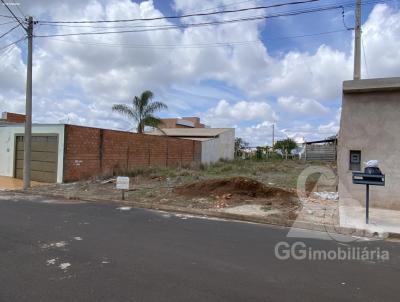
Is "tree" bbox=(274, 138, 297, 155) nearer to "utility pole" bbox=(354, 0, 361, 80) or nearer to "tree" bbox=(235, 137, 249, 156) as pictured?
"tree" bbox=(235, 137, 249, 156)

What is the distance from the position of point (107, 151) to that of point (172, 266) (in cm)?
1761

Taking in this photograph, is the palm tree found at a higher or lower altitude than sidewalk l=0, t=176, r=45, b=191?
higher

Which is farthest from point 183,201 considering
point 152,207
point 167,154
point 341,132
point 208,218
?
point 167,154

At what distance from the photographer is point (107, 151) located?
22.5 meters

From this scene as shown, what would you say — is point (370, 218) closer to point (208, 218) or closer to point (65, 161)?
point (208, 218)

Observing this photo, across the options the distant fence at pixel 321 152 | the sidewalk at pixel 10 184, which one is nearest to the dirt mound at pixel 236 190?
the sidewalk at pixel 10 184

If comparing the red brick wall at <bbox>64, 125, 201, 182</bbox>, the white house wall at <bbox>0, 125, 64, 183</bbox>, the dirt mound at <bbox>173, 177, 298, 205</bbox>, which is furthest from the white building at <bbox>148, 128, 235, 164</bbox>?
the dirt mound at <bbox>173, 177, 298, 205</bbox>

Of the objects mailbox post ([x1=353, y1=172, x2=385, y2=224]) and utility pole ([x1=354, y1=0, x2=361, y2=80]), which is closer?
mailbox post ([x1=353, y1=172, x2=385, y2=224])

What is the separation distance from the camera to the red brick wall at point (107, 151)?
19.9 meters

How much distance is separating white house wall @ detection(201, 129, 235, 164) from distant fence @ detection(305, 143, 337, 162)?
29.2 feet

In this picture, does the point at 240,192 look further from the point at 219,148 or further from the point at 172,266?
the point at 219,148

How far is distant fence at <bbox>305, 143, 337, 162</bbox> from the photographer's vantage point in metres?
40.7

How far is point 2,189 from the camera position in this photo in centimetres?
1694

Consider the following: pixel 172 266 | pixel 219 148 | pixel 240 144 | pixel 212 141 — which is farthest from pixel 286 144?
pixel 172 266
